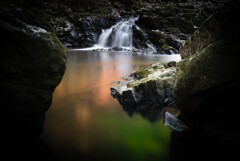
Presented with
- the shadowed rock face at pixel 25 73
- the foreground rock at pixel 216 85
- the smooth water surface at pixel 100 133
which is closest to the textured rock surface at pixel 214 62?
the foreground rock at pixel 216 85

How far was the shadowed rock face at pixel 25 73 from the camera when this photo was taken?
84.0 inches

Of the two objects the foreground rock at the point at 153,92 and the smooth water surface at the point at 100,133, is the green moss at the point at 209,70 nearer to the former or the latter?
the smooth water surface at the point at 100,133

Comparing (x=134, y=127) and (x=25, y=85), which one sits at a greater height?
(x=25, y=85)

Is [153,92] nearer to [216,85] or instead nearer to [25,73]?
[216,85]

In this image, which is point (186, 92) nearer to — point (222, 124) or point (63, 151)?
point (222, 124)

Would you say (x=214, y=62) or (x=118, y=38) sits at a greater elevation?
(x=118, y=38)

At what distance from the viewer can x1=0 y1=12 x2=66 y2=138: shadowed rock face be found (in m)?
2.13

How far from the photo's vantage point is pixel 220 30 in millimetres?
2598

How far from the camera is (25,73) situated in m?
2.32

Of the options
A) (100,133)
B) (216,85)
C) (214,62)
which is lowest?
(100,133)

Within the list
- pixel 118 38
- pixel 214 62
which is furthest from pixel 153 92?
pixel 118 38

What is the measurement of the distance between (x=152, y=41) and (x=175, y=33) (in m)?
4.41

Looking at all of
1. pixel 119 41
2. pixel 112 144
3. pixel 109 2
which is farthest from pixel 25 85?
pixel 109 2

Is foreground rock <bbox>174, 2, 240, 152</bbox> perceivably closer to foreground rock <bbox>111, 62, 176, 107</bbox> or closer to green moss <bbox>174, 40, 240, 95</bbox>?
green moss <bbox>174, 40, 240, 95</bbox>
